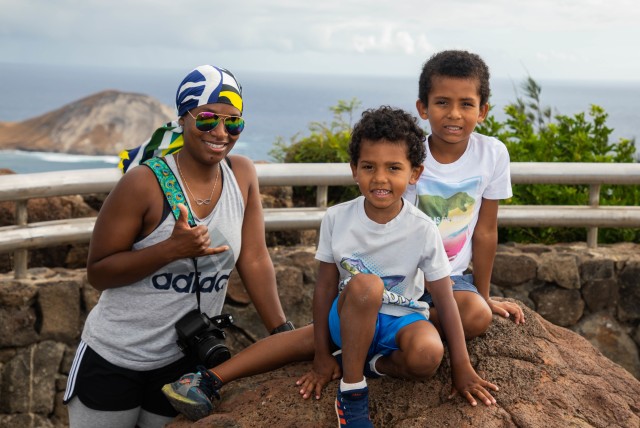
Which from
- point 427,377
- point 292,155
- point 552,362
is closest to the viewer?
point 427,377

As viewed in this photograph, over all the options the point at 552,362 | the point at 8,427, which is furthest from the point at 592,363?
the point at 8,427

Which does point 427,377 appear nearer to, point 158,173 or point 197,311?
point 197,311

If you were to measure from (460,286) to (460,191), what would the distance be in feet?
1.32

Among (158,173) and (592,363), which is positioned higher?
(158,173)

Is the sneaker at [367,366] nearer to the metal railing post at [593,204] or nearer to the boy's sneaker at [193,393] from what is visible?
the boy's sneaker at [193,393]

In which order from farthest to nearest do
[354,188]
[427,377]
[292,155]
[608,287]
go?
[292,155]
[354,188]
[608,287]
[427,377]

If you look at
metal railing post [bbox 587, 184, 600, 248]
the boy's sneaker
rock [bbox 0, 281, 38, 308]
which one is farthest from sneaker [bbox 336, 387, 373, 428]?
metal railing post [bbox 587, 184, 600, 248]

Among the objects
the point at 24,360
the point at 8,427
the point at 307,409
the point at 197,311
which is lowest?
the point at 8,427

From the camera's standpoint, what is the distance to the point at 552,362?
136 inches

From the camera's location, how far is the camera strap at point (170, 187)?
340 centimetres

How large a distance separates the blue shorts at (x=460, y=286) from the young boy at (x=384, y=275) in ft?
0.48

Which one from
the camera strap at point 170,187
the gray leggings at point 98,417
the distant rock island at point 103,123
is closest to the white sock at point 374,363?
the camera strap at point 170,187

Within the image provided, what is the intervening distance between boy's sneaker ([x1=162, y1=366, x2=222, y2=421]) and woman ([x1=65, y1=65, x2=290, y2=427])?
0.22 meters

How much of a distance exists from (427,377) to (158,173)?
1.25 metres
